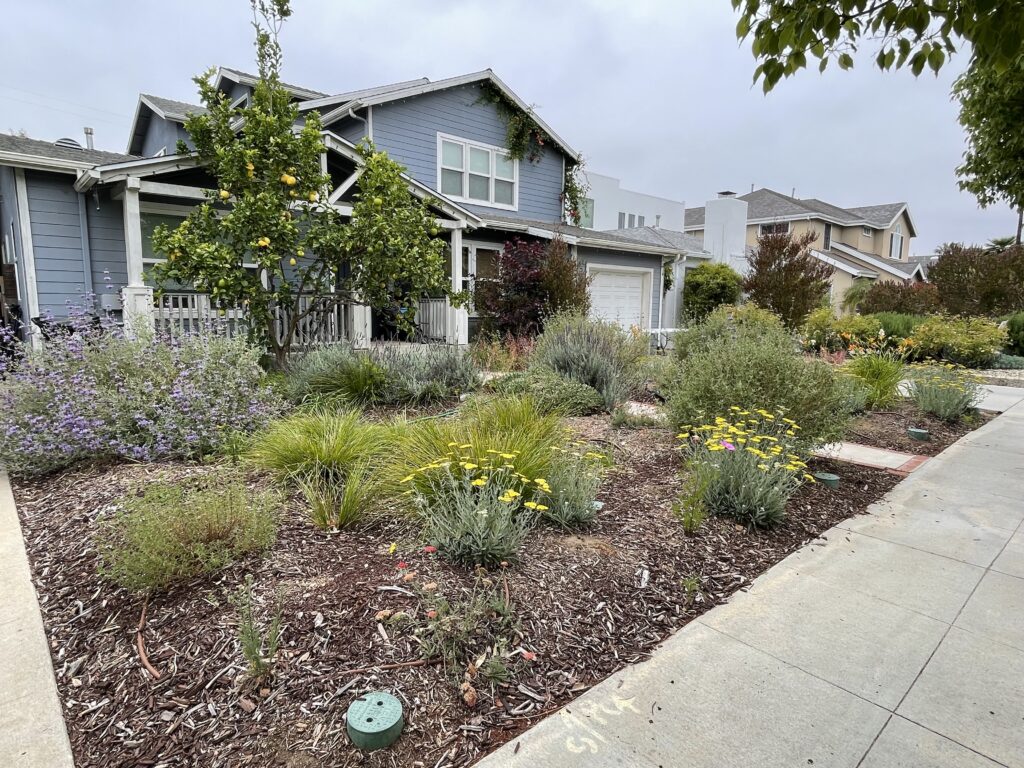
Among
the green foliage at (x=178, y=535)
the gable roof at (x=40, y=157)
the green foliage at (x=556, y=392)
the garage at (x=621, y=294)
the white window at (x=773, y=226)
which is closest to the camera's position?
the green foliage at (x=178, y=535)

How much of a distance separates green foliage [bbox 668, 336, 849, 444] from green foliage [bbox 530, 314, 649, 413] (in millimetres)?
1641

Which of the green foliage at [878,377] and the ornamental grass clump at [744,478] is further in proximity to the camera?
the green foliage at [878,377]

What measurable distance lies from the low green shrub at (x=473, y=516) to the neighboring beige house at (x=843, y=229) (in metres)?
29.2

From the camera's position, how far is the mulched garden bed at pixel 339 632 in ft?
6.56

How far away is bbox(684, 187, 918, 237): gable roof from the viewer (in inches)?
1241

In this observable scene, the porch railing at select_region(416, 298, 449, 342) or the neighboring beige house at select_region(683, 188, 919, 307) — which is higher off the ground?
the neighboring beige house at select_region(683, 188, 919, 307)

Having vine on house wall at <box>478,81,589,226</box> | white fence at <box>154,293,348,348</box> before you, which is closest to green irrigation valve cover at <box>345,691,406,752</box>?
white fence at <box>154,293,348,348</box>

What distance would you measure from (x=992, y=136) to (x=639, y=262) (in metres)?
8.84

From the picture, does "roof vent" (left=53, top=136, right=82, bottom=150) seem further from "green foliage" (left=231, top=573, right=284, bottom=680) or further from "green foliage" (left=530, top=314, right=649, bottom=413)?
"green foliage" (left=231, top=573, right=284, bottom=680)

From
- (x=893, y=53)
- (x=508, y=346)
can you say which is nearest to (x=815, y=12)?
(x=893, y=53)

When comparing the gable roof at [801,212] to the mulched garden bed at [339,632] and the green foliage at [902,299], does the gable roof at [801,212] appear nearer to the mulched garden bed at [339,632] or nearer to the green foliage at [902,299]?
the green foliage at [902,299]

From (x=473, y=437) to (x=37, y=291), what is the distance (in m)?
9.73

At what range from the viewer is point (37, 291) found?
953cm

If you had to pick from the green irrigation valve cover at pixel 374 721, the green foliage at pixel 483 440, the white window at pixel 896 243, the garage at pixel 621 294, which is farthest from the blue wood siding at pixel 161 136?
the white window at pixel 896 243
